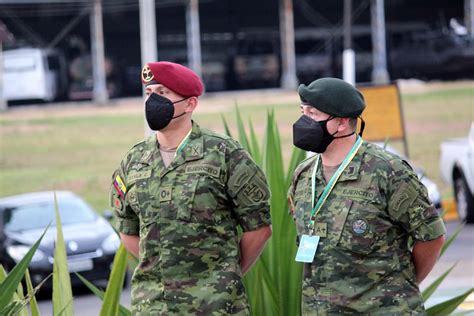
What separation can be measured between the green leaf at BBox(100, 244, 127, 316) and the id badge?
0.86 m

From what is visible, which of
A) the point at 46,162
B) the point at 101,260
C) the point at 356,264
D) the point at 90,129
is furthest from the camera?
the point at 90,129

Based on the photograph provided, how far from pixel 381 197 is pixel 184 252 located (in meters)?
0.74

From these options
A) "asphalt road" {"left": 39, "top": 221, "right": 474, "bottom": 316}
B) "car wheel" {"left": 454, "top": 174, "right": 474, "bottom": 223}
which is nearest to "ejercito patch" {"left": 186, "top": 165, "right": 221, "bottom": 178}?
"asphalt road" {"left": 39, "top": 221, "right": 474, "bottom": 316}

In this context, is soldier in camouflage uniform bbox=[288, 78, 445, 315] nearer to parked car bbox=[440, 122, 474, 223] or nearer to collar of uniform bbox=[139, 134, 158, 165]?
collar of uniform bbox=[139, 134, 158, 165]

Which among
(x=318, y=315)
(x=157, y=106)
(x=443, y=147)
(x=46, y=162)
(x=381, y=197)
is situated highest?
(x=157, y=106)

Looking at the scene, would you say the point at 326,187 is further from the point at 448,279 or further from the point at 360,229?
the point at 448,279

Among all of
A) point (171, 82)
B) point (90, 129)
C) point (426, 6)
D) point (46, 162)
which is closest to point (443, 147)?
point (171, 82)

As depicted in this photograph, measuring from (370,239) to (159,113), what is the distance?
3.00 feet

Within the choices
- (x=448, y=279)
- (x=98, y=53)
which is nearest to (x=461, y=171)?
(x=448, y=279)

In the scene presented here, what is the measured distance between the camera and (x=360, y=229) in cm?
416

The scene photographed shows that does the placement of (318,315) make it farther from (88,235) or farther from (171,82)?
(88,235)

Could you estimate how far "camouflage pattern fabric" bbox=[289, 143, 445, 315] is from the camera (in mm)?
4148

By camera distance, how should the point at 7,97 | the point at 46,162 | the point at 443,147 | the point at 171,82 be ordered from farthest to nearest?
the point at 7,97
the point at 46,162
the point at 443,147
the point at 171,82

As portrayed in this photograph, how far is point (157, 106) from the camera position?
4.40m
